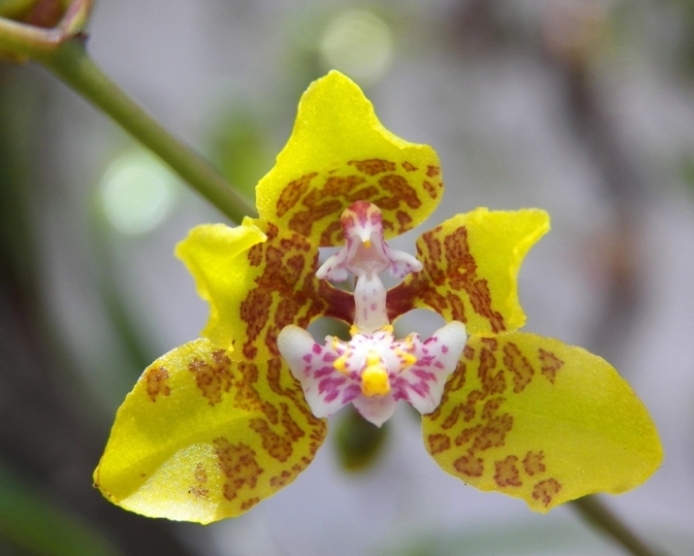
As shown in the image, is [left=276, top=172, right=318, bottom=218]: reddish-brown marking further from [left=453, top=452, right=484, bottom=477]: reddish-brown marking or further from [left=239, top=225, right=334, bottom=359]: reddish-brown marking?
[left=453, top=452, right=484, bottom=477]: reddish-brown marking

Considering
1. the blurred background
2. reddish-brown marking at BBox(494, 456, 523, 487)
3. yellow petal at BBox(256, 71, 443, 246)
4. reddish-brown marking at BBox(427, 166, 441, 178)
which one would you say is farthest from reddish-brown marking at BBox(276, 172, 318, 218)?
the blurred background

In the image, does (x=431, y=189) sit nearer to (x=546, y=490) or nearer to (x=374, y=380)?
(x=374, y=380)

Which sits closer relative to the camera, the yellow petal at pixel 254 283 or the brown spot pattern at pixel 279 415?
the yellow petal at pixel 254 283

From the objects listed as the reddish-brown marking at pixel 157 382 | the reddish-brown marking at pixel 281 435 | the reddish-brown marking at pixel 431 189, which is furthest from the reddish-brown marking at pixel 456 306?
the reddish-brown marking at pixel 157 382

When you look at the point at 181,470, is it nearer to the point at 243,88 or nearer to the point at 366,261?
the point at 366,261

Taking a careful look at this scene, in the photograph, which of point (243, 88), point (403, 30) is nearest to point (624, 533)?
point (243, 88)

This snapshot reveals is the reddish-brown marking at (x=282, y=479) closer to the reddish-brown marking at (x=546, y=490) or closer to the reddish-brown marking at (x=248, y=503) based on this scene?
the reddish-brown marking at (x=248, y=503)
